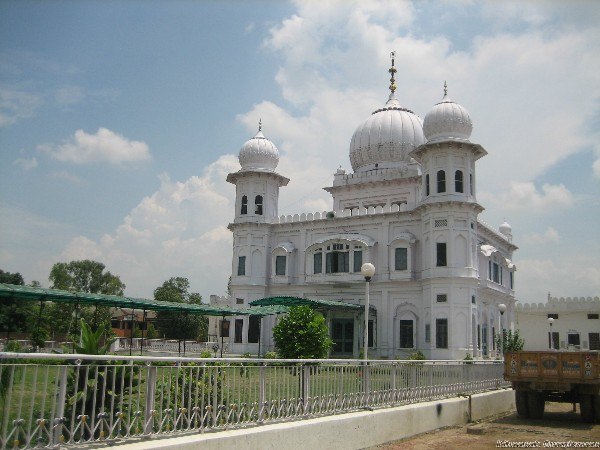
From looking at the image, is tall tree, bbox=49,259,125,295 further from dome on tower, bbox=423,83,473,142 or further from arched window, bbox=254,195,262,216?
dome on tower, bbox=423,83,473,142

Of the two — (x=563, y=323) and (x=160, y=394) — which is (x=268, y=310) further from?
(x=563, y=323)

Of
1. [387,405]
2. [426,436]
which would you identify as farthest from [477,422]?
[387,405]

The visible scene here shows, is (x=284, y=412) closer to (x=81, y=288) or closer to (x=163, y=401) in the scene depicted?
(x=163, y=401)

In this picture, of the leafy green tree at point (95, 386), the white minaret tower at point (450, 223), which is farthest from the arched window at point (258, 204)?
the leafy green tree at point (95, 386)

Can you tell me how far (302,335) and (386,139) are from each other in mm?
22517

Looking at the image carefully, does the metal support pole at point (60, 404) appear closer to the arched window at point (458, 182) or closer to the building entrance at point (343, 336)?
the arched window at point (458, 182)

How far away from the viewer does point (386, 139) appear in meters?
39.0

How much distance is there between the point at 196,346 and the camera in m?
38.1

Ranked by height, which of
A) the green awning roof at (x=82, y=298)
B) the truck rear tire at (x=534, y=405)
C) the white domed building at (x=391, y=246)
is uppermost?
the white domed building at (x=391, y=246)

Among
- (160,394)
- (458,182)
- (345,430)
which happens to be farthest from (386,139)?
(160,394)

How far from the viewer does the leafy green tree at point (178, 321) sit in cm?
5747

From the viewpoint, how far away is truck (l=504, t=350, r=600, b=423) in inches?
525

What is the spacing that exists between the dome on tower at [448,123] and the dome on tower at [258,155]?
10.6m

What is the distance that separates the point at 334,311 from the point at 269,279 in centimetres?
542
